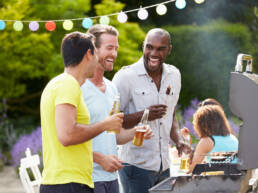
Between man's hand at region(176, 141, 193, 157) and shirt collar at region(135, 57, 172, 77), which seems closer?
shirt collar at region(135, 57, 172, 77)

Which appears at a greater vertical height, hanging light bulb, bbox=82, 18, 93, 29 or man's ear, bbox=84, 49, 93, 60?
hanging light bulb, bbox=82, 18, 93, 29

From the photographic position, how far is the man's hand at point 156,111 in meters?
3.18

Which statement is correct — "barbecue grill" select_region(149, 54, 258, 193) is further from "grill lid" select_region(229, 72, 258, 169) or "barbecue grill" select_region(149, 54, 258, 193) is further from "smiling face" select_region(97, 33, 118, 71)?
"smiling face" select_region(97, 33, 118, 71)

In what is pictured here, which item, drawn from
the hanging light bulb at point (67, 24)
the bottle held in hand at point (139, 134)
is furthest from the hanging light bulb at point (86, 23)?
the bottle held in hand at point (139, 134)

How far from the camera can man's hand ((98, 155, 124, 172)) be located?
2748 millimetres

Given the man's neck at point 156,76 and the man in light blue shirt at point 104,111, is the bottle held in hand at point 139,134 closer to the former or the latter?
the man in light blue shirt at point 104,111

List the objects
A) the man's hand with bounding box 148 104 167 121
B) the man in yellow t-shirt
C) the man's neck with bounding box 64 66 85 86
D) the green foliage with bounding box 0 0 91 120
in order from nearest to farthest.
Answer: the man in yellow t-shirt, the man's neck with bounding box 64 66 85 86, the man's hand with bounding box 148 104 167 121, the green foliage with bounding box 0 0 91 120

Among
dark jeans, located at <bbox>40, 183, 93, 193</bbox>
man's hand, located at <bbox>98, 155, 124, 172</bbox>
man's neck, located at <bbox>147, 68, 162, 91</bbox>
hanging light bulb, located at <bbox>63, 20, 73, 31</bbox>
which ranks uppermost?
hanging light bulb, located at <bbox>63, 20, 73, 31</bbox>

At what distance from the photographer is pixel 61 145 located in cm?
238

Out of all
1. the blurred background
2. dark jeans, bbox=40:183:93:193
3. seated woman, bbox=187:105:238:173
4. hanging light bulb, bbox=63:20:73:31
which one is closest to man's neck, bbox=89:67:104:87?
dark jeans, bbox=40:183:93:193

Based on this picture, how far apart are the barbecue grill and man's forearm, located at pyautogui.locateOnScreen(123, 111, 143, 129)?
1.57 feet

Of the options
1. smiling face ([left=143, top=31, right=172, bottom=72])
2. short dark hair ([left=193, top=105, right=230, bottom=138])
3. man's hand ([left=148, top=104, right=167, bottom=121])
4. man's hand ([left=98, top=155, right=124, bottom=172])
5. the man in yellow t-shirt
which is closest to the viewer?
the man in yellow t-shirt

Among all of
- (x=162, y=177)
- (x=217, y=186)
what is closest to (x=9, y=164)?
(x=162, y=177)

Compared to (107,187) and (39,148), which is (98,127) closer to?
(107,187)
